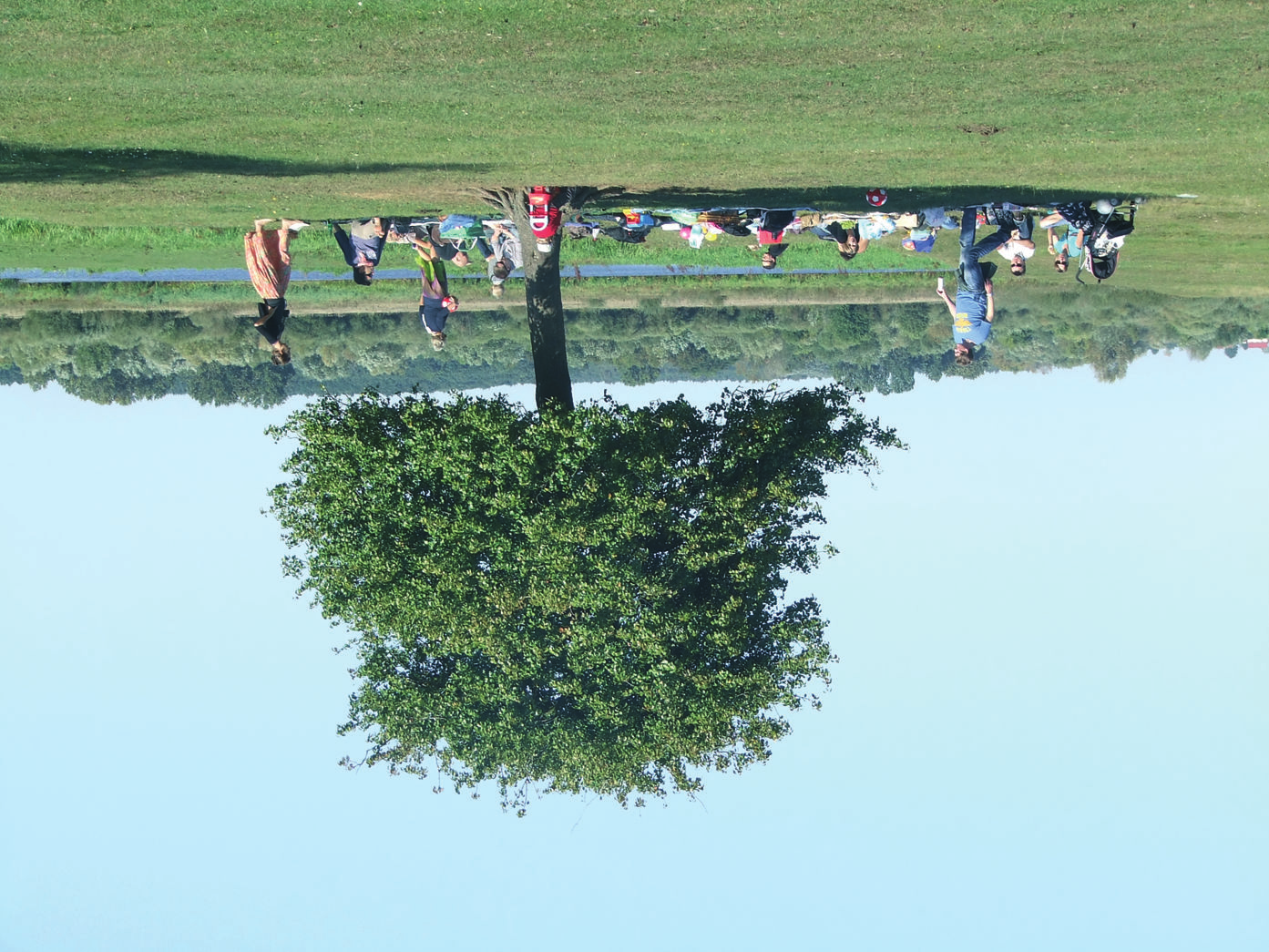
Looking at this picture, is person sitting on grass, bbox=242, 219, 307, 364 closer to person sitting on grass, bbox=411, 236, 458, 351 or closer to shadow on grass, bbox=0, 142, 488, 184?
person sitting on grass, bbox=411, 236, 458, 351

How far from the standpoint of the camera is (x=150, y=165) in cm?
2292

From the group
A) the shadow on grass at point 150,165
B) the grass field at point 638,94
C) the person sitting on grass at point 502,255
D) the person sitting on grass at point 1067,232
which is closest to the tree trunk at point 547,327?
the person sitting on grass at point 502,255

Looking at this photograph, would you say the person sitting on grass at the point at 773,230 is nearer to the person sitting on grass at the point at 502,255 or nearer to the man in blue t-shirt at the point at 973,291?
the man in blue t-shirt at the point at 973,291

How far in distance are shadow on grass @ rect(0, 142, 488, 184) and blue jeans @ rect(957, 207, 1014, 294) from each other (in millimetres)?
12744

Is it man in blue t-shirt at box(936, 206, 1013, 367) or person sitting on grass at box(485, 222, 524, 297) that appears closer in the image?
man in blue t-shirt at box(936, 206, 1013, 367)

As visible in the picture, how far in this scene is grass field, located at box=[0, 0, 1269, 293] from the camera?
711 inches

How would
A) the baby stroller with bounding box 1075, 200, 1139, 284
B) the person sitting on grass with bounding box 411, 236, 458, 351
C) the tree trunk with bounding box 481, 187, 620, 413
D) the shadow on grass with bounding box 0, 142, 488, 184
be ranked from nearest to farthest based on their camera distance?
the shadow on grass with bounding box 0, 142, 488, 184, the tree trunk with bounding box 481, 187, 620, 413, the baby stroller with bounding box 1075, 200, 1139, 284, the person sitting on grass with bounding box 411, 236, 458, 351

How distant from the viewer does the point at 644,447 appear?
24406 mm

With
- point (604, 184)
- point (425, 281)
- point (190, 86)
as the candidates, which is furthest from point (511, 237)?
point (190, 86)

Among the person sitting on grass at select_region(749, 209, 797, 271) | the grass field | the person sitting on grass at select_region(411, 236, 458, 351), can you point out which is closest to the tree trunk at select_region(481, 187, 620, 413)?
the grass field

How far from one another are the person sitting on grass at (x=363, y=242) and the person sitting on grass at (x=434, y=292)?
1121 mm

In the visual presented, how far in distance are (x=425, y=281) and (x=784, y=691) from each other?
1508cm

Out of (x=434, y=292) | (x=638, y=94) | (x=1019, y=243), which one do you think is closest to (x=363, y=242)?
(x=434, y=292)

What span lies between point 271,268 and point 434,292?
4860 mm
